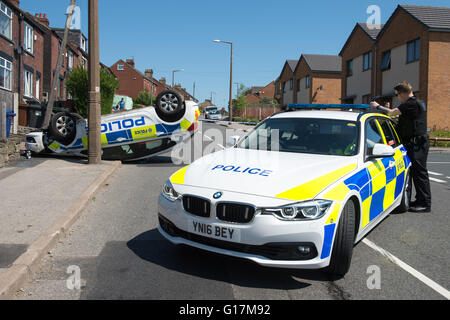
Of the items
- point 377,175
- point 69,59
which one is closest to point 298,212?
point 377,175

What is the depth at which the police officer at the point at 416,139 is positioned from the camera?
662 cm

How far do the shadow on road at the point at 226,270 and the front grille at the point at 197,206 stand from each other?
35cm

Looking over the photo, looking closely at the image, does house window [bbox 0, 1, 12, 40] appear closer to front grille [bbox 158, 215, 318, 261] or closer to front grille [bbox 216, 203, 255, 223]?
front grille [bbox 216, 203, 255, 223]

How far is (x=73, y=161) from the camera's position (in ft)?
38.4

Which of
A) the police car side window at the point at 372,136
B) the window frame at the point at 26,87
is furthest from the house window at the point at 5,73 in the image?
the police car side window at the point at 372,136

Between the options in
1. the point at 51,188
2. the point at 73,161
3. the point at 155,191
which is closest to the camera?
the point at 51,188

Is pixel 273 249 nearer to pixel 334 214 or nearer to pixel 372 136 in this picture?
pixel 334 214

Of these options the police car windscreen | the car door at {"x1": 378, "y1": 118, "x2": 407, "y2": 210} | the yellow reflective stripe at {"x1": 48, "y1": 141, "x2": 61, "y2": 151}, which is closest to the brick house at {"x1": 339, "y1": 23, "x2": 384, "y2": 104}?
the yellow reflective stripe at {"x1": 48, "y1": 141, "x2": 61, "y2": 151}

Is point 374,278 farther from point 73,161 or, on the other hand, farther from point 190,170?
point 73,161

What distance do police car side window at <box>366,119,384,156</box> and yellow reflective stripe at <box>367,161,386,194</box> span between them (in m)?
0.18

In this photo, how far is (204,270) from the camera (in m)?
4.07

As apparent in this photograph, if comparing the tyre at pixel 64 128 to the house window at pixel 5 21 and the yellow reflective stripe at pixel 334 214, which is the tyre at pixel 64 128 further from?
the house window at pixel 5 21
